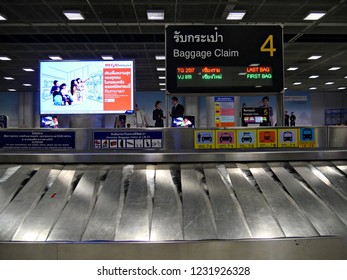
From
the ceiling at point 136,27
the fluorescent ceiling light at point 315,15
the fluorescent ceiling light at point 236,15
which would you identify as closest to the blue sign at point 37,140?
the ceiling at point 136,27

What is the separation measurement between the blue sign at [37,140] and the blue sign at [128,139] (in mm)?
214

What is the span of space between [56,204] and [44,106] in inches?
62.2

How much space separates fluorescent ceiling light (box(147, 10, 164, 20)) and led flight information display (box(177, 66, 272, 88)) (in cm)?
731

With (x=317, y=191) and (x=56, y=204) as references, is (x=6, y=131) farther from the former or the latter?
(x=317, y=191)

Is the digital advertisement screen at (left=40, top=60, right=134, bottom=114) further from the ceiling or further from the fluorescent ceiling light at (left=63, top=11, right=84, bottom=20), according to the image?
the fluorescent ceiling light at (left=63, top=11, right=84, bottom=20)

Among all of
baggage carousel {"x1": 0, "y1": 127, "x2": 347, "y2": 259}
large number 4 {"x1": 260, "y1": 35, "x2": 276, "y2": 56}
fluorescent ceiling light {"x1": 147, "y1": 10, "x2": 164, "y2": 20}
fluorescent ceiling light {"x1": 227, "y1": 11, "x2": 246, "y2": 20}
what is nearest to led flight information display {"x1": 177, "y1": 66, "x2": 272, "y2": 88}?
large number 4 {"x1": 260, "y1": 35, "x2": 276, "y2": 56}

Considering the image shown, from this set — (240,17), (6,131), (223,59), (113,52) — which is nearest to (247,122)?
(240,17)

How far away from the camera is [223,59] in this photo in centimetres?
301

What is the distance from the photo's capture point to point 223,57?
9.88ft

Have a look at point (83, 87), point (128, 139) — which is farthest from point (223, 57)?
point (83, 87)

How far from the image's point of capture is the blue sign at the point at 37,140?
8.99 ft

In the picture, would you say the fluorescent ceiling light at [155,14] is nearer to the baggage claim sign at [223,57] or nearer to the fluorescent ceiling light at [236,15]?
the fluorescent ceiling light at [236,15]

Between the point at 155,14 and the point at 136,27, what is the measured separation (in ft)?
5.01

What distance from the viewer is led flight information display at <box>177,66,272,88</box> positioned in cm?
300
